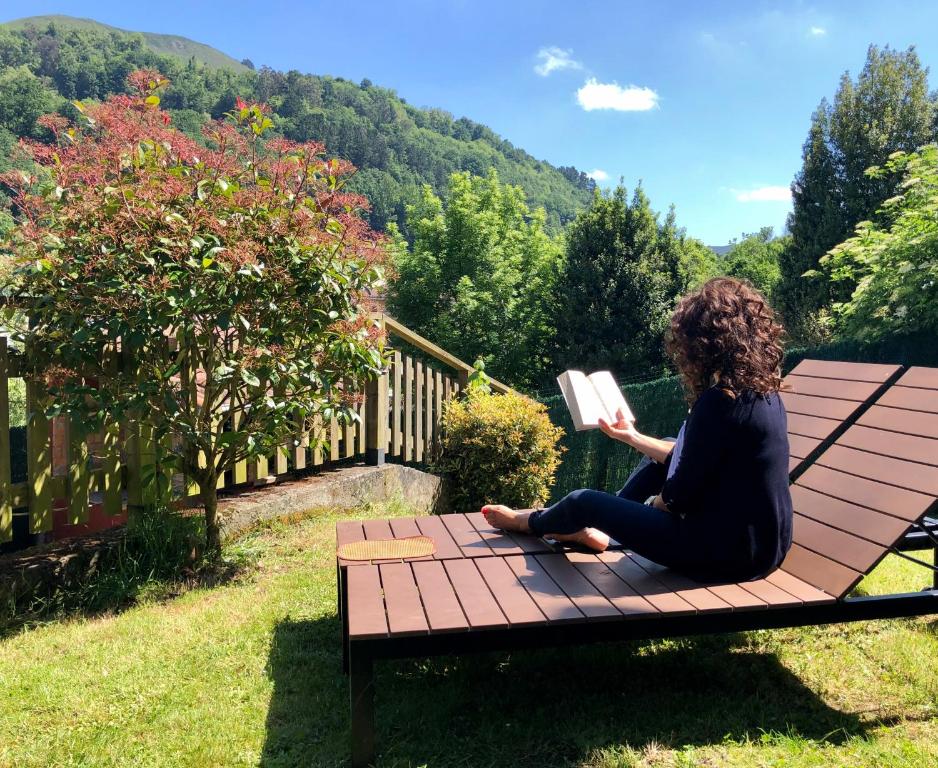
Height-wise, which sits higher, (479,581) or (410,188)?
(410,188)

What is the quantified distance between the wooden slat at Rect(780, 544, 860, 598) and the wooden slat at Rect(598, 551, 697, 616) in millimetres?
533

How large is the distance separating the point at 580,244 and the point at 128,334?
19470mm

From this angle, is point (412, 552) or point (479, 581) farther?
point (412, 552)

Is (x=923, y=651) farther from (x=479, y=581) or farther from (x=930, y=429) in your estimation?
(x=479, y=581)

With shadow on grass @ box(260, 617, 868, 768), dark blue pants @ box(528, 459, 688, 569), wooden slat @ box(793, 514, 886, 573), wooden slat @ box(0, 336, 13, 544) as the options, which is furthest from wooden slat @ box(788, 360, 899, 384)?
wooden slat @ box(0, 336, 13, 544)

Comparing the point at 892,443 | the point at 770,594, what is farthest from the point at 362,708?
the point at 892,443

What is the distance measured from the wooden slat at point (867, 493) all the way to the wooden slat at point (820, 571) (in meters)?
0.29

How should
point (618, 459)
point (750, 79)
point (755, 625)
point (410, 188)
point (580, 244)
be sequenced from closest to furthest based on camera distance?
1. point (755, 625)
2. point (618, 459)
3. point (580, 244)
4. point (750, 79)
5. point (410, 188)

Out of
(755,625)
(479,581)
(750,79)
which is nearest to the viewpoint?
(755,625)

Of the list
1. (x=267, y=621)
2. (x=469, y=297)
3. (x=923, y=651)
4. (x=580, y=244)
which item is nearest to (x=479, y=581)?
(x=267, y=621)

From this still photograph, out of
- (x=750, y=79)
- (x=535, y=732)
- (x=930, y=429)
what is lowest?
(x=535, y=732)

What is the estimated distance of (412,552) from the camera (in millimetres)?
2955

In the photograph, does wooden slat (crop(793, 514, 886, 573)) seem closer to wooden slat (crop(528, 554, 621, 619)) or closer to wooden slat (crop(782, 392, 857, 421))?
wooden slat (crop(782, 392, 857, 421))

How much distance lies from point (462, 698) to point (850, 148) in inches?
1081
